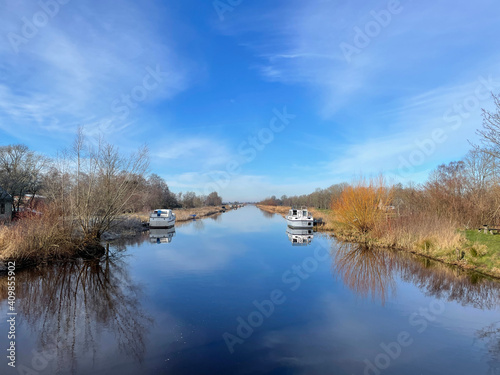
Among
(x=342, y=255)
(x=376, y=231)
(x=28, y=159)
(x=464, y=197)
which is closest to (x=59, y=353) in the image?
(x=342, y=255)

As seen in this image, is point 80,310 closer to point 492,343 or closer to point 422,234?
point 492,343

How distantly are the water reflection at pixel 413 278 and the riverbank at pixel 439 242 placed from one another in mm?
528

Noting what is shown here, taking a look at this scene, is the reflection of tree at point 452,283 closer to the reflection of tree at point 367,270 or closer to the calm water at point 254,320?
the calm water at point 254,320

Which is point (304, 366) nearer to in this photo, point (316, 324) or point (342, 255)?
point (316, 324)

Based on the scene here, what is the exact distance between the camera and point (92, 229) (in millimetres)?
13031

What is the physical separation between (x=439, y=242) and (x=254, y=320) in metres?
11.0

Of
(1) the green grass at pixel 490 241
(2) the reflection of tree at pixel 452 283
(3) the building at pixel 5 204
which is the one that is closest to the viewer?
(2) the reflection of tree at pixel 452 283

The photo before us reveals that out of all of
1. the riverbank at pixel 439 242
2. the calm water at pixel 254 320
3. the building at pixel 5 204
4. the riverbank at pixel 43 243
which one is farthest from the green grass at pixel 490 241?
the building at pixel 5 204

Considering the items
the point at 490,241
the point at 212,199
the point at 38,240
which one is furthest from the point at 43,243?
the point at 212,199

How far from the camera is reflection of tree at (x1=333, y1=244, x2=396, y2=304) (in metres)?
8.62

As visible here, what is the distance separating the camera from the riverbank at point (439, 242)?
1046 cm

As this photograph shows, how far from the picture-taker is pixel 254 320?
607 cm

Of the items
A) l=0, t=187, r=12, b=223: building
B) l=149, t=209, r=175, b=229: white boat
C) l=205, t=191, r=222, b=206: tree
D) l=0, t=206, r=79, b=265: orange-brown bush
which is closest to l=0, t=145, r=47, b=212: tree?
l=0, t=187, r=12, b=223: building

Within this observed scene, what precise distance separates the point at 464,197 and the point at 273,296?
17.2 metres
